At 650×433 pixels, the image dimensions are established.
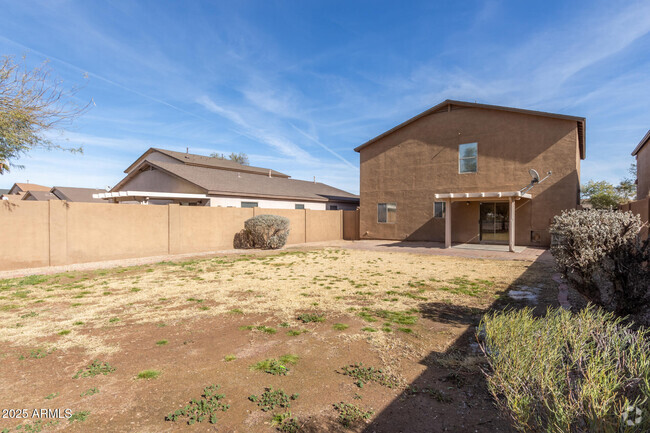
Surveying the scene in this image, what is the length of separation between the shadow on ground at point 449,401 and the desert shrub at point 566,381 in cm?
16

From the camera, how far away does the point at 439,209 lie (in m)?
18.1

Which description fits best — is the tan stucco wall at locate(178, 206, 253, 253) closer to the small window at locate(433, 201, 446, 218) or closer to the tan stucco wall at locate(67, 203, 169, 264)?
the tan stucco wall at locate(67, 203, 169, 264)

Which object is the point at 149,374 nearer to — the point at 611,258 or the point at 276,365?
the point at 276,365

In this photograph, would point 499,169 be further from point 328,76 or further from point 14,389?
point 14,389

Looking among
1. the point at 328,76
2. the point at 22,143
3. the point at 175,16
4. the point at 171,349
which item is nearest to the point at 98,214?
the point at 22,143

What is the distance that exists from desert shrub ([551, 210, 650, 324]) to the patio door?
12591mm

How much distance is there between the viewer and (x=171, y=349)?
4055 millimetres

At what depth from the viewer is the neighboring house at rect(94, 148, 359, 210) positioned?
57.7 ft

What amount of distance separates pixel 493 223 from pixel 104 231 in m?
18.1

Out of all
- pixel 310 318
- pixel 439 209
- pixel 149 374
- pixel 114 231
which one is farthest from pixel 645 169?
pixel 114 231

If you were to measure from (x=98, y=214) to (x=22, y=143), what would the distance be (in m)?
3.12

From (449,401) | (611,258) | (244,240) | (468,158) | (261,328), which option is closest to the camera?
(449,401)

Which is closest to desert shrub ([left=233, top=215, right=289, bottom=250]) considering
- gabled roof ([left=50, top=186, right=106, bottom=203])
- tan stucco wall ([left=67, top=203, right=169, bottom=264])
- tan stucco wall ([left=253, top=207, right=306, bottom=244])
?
tan stucco wall ([left=253, top=207, right=306, bottom=244])

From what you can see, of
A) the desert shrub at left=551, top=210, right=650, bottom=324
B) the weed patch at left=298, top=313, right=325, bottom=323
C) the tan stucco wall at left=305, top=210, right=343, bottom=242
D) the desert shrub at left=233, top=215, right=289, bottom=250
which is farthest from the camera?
the tan stucco wall at left=305, top=210, right=343, bottom=242
